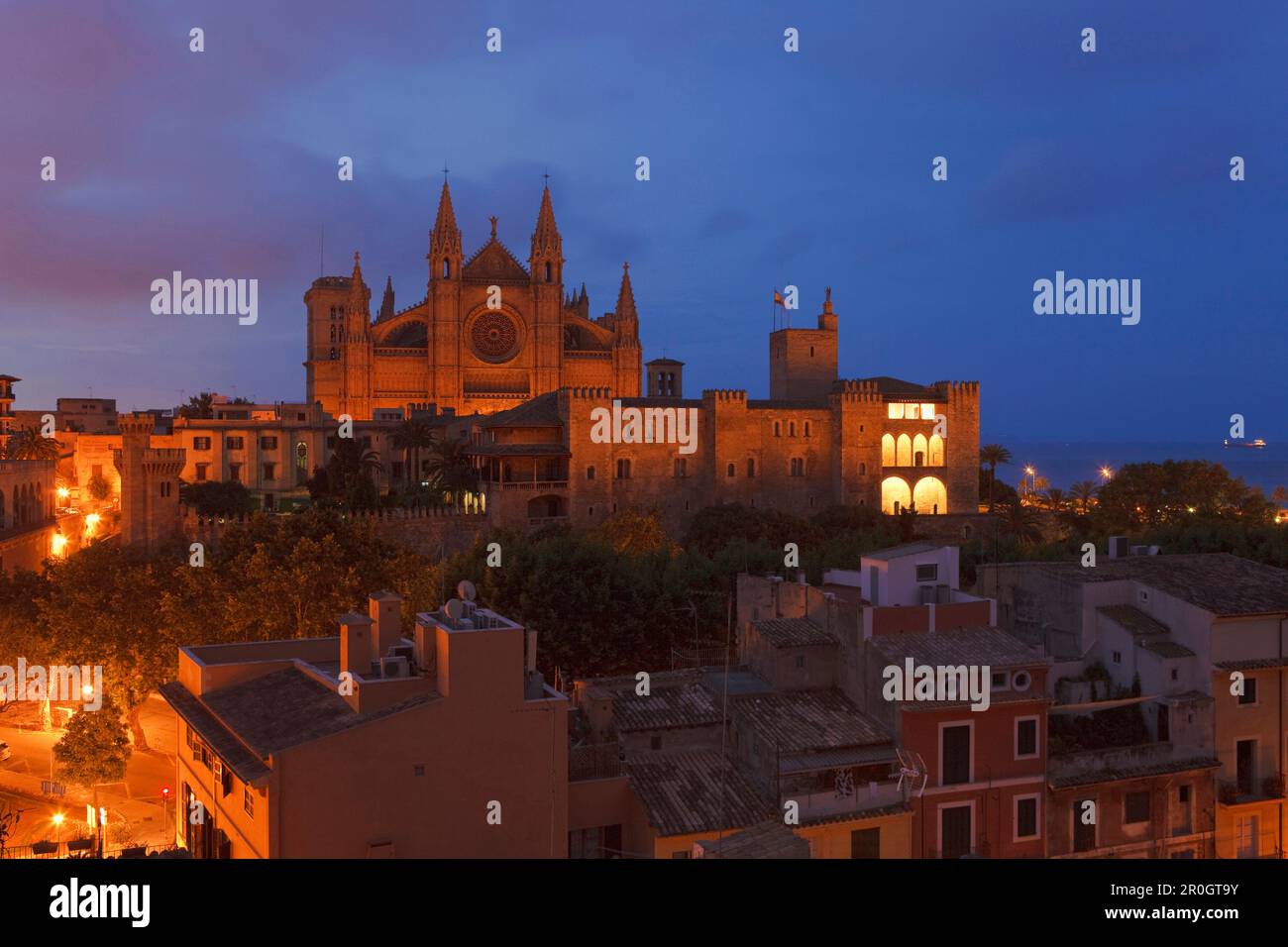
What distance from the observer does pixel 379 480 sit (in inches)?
2340

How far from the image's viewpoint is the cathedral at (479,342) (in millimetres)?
73312

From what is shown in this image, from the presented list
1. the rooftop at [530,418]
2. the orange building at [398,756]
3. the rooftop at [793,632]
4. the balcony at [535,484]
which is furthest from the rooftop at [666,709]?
the rooftop at [530,418]

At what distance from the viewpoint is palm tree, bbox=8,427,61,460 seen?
5694 centimetres

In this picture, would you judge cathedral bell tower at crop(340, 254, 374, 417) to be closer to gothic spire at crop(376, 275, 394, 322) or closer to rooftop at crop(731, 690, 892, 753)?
gothic spire at crop(376, 275, 394, 322)

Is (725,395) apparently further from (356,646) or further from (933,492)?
(356,646)

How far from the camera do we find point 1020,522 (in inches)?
1938

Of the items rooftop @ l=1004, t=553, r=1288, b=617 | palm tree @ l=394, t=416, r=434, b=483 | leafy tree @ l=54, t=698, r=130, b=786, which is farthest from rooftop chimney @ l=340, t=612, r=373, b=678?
palm tree @ l=394, t=416, r=434, b=483

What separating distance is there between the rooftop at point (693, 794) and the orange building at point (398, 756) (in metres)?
1.67

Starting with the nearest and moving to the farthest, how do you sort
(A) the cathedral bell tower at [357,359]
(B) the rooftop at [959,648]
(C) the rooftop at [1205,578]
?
(B) the rooftop at [959,648]
(C) the rooftop at [1205,578]
(A) the cathedral bell tower at [357,359]

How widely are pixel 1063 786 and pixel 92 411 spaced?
77282 mm

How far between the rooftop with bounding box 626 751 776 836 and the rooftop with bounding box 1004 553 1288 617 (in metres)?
9.57

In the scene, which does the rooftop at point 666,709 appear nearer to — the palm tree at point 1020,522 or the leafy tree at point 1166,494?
the palm tree at point 1020,522

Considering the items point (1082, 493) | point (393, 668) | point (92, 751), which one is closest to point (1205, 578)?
point (393, 668)
